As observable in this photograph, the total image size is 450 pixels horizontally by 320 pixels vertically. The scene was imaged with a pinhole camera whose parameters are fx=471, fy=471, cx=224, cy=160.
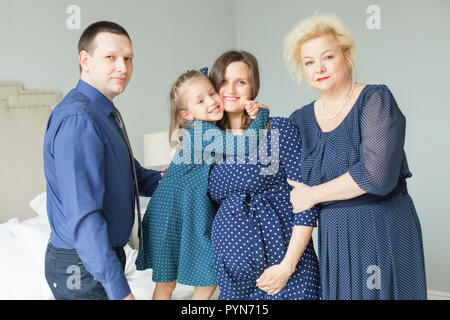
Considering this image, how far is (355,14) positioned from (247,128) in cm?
278

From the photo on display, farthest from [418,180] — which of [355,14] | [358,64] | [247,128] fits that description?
[247,128]

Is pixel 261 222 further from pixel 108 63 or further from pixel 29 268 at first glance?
pixel 29 268

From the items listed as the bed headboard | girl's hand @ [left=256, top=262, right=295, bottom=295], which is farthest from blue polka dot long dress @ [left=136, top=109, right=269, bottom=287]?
the bed headboard

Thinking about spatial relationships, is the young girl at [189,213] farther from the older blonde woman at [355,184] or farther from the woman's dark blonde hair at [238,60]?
the older blonde woman at [355,184]

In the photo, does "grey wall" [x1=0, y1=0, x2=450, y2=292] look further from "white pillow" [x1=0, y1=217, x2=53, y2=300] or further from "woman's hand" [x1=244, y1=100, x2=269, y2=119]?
"woman's hand" [x1=244, y1=100, x2=269, y2=119]

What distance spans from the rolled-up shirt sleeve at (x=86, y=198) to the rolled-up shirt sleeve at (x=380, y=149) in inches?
30.3

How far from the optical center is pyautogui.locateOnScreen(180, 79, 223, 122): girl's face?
1.76m

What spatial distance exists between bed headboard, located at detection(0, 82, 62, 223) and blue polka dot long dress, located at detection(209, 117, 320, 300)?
2002 mm

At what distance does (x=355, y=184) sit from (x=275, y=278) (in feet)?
1.28

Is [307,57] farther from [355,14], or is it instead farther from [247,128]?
[355,14]

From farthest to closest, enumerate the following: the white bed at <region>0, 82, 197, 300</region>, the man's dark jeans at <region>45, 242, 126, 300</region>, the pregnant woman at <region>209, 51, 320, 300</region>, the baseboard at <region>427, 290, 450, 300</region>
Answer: the baseboard at <region>427, 290, 450, 300</region>, the white bed at <region>0, 82, 197, 300</region>, the pregnant woman at <region>209, 51, 320, 300</region>, the man's dark jeans at <region>45, 242, 126, 300</region>

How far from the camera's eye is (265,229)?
5.15 feet

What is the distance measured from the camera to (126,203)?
1.48 meters

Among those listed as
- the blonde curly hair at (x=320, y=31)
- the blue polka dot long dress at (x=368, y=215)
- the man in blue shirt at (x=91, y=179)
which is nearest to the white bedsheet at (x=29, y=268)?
the man in blue shirt at (x=91, y=179)
